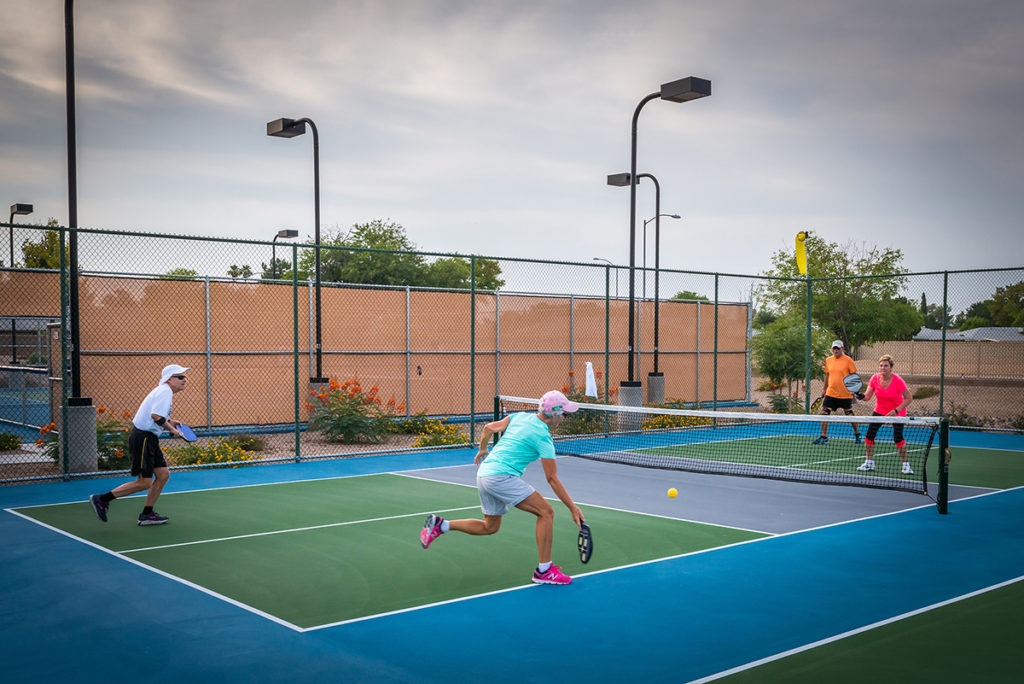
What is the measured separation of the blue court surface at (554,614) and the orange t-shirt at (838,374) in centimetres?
610

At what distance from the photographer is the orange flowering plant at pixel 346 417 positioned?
55.7 ft

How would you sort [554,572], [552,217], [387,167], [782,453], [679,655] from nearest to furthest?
1. [679,655]
2. [554,572]
3. [782,453]
4. [387,167]
5. [552,217]

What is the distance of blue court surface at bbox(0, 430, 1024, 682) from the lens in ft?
A: 17.4

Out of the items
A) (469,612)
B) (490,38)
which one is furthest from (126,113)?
(469,612)

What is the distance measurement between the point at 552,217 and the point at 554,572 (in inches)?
1072

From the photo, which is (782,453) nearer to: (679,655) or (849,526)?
(849,526)

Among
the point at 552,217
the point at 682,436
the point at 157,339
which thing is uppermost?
the point at 552,217

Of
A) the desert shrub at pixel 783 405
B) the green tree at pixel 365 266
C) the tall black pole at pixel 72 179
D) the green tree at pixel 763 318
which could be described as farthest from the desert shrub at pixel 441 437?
the green tree at pixel 365 266

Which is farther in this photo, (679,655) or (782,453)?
(782,453)

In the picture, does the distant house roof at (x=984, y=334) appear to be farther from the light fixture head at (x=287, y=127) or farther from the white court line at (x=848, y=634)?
the white court line at (x=848, y=634)

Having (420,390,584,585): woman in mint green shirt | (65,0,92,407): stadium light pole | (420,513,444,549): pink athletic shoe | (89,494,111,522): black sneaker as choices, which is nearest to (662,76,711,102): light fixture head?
(65,0,92,407): stadium light pole

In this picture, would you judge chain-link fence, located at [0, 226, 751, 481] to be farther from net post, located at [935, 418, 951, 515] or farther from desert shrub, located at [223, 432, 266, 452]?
net post, located at [935, 418, 951, 515]

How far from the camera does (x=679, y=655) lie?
549 cm

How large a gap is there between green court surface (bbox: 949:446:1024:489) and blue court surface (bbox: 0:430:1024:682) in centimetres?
274
